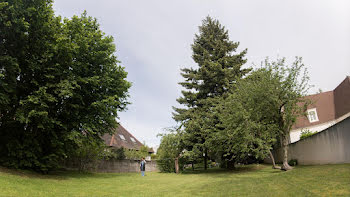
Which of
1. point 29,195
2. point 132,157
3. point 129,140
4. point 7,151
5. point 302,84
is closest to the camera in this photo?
point 29,195

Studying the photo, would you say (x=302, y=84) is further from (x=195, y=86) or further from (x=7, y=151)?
(x=7, y=151)

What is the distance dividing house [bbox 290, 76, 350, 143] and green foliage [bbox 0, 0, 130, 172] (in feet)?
84.7

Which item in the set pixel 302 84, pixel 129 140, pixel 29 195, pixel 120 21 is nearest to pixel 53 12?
pixel 120 21

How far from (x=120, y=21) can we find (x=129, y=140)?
28.3 m

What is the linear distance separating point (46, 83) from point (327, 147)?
18281 mm

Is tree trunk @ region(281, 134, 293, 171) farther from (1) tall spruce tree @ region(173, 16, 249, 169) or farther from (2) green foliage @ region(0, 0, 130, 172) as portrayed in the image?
(2) green foliage @ region(0, 0, 130, 172)

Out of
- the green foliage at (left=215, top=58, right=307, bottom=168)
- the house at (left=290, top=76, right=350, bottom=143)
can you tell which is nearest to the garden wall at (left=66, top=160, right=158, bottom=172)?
the green foliage at (left=215, top=58, right=307, bottom=168)

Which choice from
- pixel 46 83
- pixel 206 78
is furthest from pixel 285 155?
pixel 46 83

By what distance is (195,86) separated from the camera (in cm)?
2569

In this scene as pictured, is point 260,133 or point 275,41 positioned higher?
point 275,41

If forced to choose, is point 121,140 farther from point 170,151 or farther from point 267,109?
point 267,109

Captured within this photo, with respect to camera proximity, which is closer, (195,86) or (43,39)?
(43,39)

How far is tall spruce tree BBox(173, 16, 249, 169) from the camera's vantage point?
22688 millimetres

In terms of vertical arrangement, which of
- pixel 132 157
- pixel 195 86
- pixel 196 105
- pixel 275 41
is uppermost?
pixel 275 41
